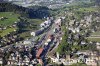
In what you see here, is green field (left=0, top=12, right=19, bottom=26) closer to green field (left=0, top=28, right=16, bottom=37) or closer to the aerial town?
the aerial town

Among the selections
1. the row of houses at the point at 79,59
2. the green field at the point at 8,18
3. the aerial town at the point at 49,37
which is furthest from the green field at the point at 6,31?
the row of houses at the point at 79,59

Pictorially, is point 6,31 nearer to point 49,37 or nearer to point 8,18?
point 49,37

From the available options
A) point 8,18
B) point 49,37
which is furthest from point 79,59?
point 8,18

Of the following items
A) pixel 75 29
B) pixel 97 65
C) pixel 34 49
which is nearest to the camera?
pixel 97 65

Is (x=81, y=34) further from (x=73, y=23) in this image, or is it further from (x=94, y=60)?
(x=94, y=60)

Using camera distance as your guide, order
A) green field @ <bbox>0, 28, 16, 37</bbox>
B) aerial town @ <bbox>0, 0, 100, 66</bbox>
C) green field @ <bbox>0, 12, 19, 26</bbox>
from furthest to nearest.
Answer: green field @ <bbox>0, 12, 19, 26</bbox> → green field @ <bbox>0, 28, 16, 37</bbox> → aerial town @ <bbox>0, 0, 100, 66</bbox>

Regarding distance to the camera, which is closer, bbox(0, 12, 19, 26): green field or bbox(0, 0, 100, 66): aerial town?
bbox(0, 0, 100, 66): aerial town

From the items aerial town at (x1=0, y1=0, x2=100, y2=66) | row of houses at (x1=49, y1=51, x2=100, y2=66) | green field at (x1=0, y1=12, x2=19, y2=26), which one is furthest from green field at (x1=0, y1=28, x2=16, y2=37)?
row of houses at (x1=49, y1=51, x2=100, y2=66)

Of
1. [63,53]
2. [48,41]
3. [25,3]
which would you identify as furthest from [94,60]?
[25,3]
